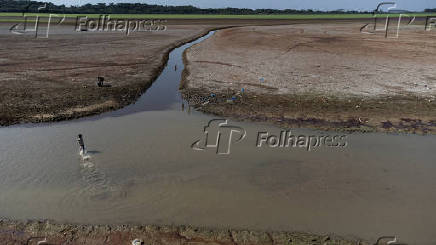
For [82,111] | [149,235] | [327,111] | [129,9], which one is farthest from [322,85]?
[129,9]

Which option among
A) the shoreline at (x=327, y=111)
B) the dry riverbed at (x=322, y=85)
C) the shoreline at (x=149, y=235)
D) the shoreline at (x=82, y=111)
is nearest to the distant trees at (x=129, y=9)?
the dry riverbed at (x=322, y=85)

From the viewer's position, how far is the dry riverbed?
603 inches

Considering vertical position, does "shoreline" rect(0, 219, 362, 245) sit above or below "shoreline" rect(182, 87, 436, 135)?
below

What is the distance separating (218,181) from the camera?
10.3 meters

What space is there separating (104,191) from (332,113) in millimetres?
11934

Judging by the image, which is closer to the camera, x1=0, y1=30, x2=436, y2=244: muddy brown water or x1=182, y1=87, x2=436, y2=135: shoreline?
x1=0, y1=30, x2=436, y2=244: muddy brown water

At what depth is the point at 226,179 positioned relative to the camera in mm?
10469

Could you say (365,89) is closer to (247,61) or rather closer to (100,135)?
(247,61)

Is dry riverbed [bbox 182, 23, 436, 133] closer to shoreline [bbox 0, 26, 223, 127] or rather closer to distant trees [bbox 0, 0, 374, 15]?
shoreline [bbox 0, 26, 223, 127]

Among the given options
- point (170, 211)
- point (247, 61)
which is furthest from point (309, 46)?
point (170, 211)

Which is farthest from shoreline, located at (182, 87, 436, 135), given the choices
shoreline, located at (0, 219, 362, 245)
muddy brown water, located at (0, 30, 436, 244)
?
shoreline, located at (0, 219, 362, 245)

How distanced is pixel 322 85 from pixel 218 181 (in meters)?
13.2

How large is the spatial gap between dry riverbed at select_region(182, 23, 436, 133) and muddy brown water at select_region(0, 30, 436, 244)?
187cm

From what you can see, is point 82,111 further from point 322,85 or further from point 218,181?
point 322,85
